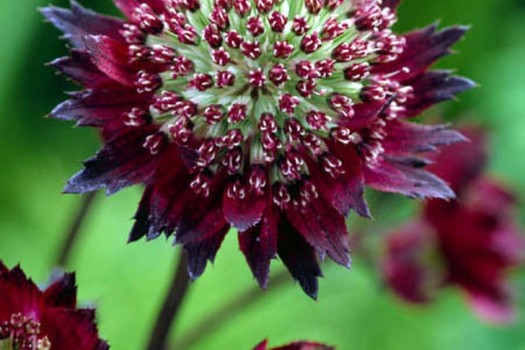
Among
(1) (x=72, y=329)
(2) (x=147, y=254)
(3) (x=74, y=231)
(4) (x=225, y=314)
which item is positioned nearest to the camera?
(1) (x=72, y=329)

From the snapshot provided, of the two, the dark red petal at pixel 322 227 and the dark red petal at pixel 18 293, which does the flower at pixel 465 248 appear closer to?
the dark red petal at pixel 322 227

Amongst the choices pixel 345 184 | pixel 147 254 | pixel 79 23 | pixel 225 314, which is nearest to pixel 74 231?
pixel 225 314

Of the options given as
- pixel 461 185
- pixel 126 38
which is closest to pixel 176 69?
pixel 126 38

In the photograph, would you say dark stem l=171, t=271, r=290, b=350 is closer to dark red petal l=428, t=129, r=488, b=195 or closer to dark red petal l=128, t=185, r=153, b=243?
dark red petal l=428, t=129, r=488, b=195

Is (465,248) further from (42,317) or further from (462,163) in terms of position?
(42,317)

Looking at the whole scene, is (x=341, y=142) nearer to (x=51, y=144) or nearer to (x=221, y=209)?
(x=221, y=209)

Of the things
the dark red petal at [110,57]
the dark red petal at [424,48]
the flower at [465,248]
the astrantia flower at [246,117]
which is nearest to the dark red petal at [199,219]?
the astrantia flower at [246,117]
